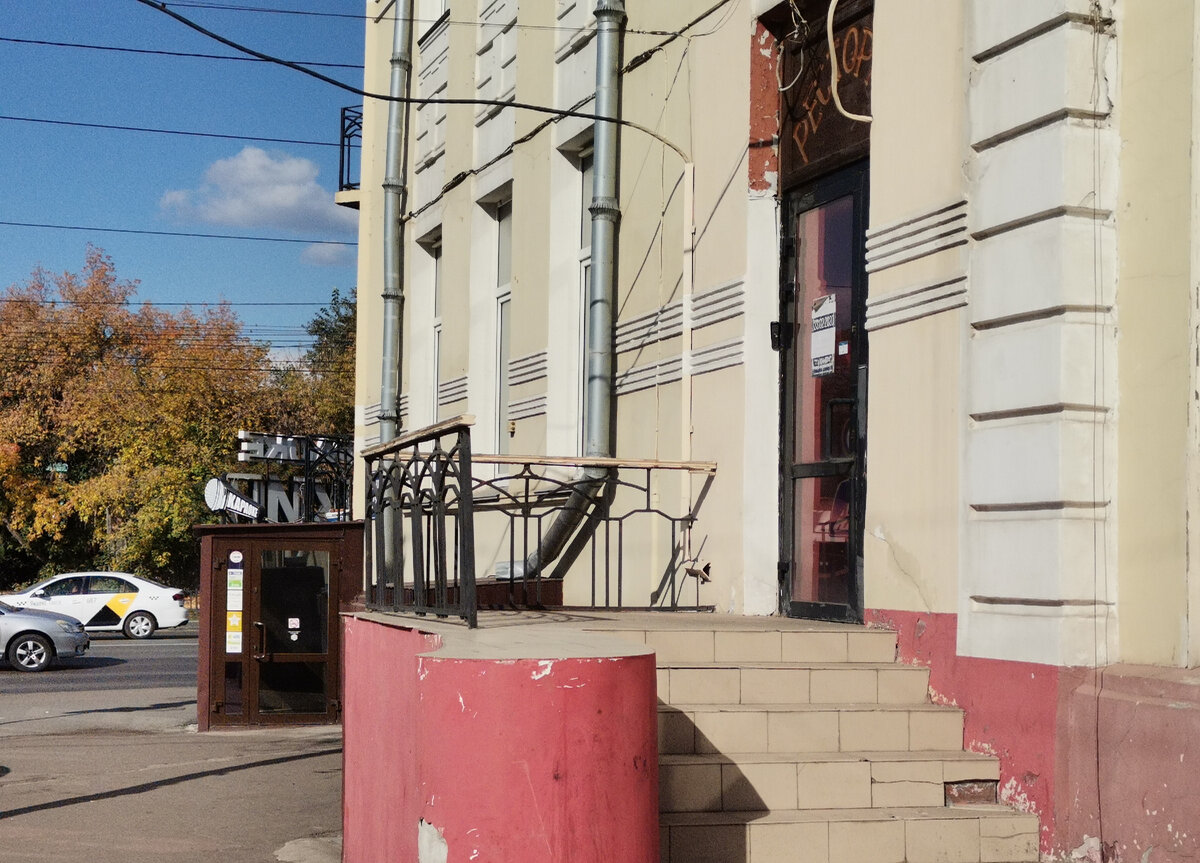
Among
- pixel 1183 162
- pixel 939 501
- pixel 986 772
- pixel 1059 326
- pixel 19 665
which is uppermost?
pixel 1183 162

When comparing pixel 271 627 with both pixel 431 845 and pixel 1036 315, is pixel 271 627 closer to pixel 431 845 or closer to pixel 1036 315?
pixel 1036 315

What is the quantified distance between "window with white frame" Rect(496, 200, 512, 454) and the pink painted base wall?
832cm

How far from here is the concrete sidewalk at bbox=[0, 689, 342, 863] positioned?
8.78 m

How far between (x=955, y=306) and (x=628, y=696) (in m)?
3.31

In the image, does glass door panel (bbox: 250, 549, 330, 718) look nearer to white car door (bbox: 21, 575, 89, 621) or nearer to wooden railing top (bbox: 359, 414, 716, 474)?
wooden railing top (bbox: 359, 414, 716, 474)

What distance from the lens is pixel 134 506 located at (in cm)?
4641

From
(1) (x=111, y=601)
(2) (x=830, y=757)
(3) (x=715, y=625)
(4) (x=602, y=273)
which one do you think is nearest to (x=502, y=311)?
(4) (x=602, y=273)

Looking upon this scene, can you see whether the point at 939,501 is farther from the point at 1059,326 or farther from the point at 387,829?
the point at 387,829

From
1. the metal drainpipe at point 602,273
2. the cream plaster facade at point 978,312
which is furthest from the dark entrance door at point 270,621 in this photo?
the cream plaster facade at point 978,312

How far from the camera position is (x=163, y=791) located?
10.9 meters

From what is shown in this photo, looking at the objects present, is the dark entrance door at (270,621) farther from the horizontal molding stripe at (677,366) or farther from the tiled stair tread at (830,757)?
the tiled stair tread at (830,757)

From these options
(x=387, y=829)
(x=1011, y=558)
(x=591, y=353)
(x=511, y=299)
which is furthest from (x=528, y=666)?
(x=511, y=299)

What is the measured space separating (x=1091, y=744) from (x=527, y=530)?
5.14 m

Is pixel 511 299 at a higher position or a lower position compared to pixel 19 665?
higher
